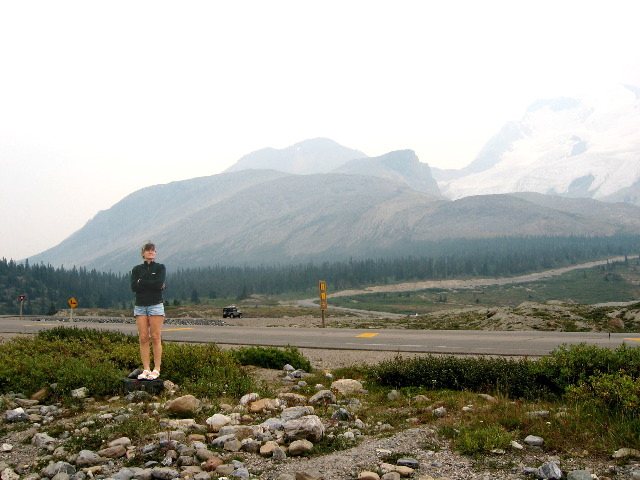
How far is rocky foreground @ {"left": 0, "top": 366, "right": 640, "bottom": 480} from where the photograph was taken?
6.61 meters

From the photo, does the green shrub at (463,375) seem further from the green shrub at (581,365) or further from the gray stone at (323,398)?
the gray stone at (323,398)

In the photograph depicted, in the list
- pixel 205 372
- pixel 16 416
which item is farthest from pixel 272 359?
pixel 16 416

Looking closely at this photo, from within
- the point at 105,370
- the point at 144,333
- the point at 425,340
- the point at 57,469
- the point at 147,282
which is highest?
the point at 147,282

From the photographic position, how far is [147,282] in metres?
11.0

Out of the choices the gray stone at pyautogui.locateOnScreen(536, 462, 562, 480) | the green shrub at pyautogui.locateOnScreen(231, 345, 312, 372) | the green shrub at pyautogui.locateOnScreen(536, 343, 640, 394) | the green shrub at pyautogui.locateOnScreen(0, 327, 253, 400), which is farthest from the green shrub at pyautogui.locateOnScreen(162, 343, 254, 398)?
the gray stone at pyautogui.locateOnScreen(536, 462, 562, 480)

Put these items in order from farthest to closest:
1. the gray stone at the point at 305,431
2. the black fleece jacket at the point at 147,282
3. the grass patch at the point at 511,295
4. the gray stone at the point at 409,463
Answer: the grass patch at the point at 511,295
the black fleece jacket at the point at 147,282
the gray stone at the point at 305,431
the gray stone at the point at 409,463

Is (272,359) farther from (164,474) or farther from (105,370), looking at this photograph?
(164,474)

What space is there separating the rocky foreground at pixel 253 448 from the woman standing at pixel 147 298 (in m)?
1.23

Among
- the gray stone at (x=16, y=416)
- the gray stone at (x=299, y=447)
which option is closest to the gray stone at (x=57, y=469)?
the gray stone at (x=299, y=447)

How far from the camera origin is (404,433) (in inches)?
322

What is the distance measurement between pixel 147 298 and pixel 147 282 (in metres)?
0.34

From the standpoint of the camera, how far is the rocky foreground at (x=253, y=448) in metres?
6.61

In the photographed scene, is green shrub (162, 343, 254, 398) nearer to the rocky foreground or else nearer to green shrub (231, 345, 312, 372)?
the rocky foreground

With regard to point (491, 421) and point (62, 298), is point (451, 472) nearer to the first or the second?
point (491, 421)
